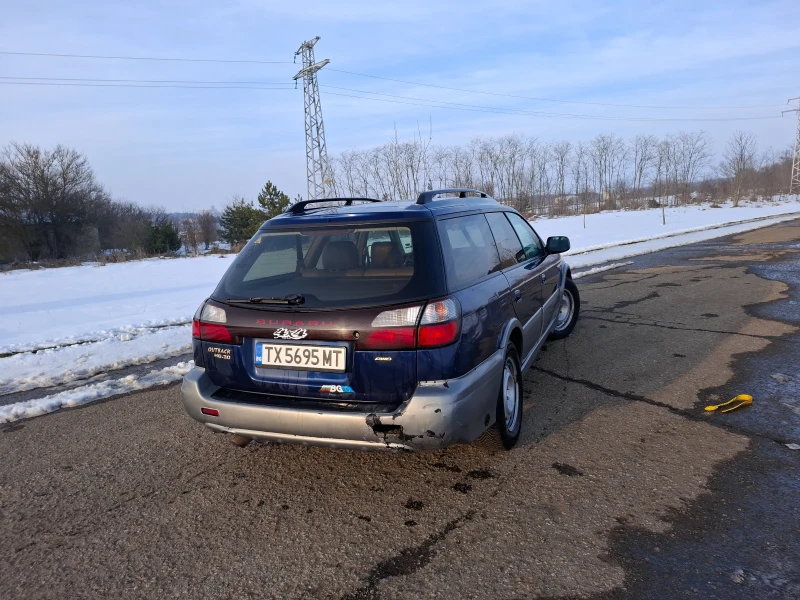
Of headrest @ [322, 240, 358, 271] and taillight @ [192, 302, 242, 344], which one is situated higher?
headrest @ [322, 240, 358, 271]

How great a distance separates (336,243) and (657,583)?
2.29 m

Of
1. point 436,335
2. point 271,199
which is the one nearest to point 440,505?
point 436,335

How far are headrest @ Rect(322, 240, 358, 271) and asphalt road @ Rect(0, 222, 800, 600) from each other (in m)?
1.29

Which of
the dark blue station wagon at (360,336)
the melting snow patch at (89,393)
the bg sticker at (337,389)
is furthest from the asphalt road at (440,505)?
the bg sticker at (337,389)

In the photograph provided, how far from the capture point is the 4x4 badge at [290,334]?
2.79m

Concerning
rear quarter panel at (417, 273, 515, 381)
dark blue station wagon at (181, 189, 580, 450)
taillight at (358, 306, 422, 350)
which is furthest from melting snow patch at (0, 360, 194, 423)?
rear quarter panel at (417, 273, 515, 381)

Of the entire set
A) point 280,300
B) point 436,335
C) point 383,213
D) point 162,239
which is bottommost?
point 436,335

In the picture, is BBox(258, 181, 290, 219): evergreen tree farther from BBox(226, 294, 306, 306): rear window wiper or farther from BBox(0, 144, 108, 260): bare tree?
BBox(226, 294, 306, 306): rear window wiper

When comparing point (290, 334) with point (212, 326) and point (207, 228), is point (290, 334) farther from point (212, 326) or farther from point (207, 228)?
point (207, 228)

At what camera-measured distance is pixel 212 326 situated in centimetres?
306

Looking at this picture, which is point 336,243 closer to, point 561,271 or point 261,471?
point 261,471

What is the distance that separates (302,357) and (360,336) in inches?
14.0

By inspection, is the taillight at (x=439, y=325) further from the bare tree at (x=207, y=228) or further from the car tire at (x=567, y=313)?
the bare tree at (x=207, y=228)

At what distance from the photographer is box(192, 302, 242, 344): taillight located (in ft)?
9.87
